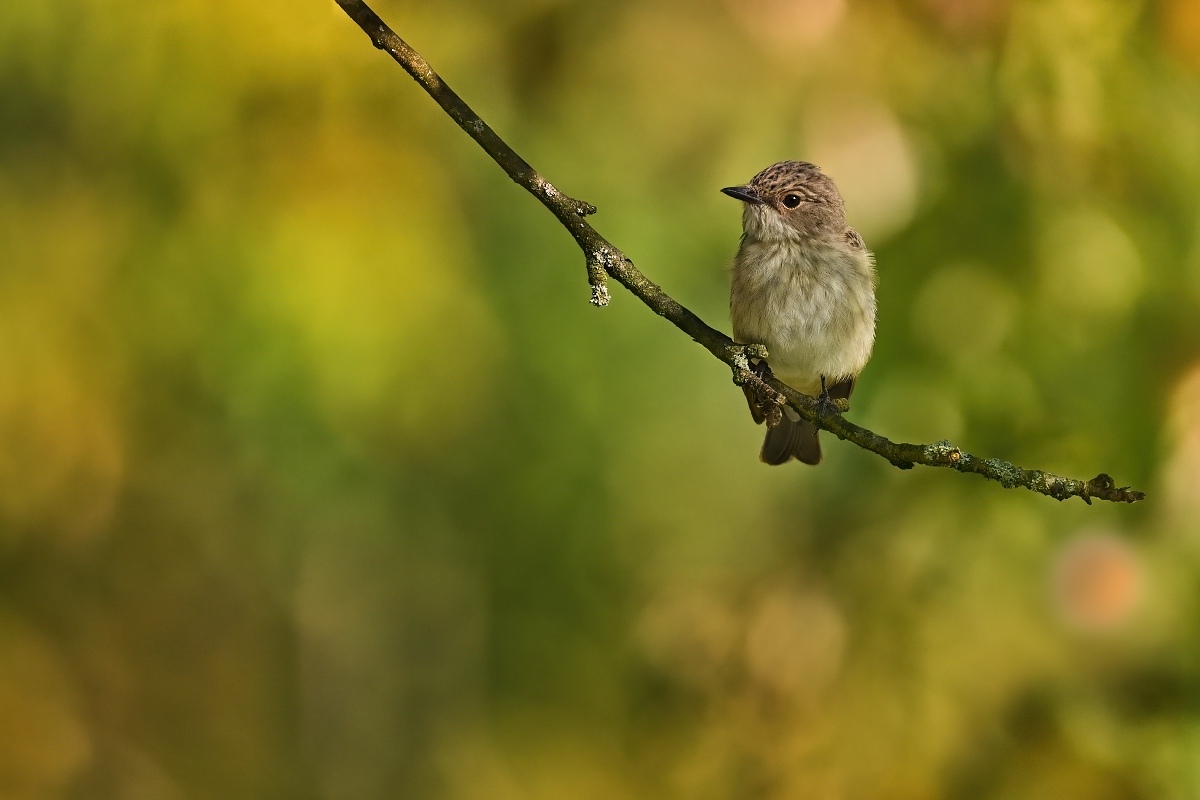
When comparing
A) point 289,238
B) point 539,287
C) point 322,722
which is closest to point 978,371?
point 539,287

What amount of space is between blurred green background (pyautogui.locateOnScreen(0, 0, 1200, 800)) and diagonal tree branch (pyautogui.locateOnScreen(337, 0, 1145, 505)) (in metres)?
2.43

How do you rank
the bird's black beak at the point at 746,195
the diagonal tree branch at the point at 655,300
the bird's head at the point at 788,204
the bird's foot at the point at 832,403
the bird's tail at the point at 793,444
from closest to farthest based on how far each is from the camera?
the diagonal tree branch at the point at 655,300, the bird's foot at the point at 832,403, the bird's black beak at the point at 746,195, the bird's head at the point at 788,204, the bird's tail at the point at 793,444

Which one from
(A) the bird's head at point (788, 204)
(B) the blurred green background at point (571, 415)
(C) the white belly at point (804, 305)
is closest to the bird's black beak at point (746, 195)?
(A) the bird's head at point (788, 204)

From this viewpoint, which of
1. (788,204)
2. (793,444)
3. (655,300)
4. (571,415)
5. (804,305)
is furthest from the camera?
(571,415)

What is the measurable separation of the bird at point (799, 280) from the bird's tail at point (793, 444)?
42cm

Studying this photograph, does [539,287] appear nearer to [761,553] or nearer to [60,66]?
[761,553]

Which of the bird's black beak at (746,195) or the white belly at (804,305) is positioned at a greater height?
the bird's black beak at (746,195)

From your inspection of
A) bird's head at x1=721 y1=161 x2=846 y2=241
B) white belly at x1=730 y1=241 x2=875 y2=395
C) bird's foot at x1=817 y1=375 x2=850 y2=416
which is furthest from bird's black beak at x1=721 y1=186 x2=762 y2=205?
bird's foot at x1=817 y1=375 x2=850 y2=416

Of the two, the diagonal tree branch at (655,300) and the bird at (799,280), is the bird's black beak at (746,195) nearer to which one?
the bird at (799,280)

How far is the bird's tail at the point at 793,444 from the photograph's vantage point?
5605 millimetres

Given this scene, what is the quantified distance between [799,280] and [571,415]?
7.19ft

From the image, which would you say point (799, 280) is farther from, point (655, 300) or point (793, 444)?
point (655, 300)

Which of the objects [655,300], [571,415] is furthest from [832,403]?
[571,415]

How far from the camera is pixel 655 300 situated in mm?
3047
